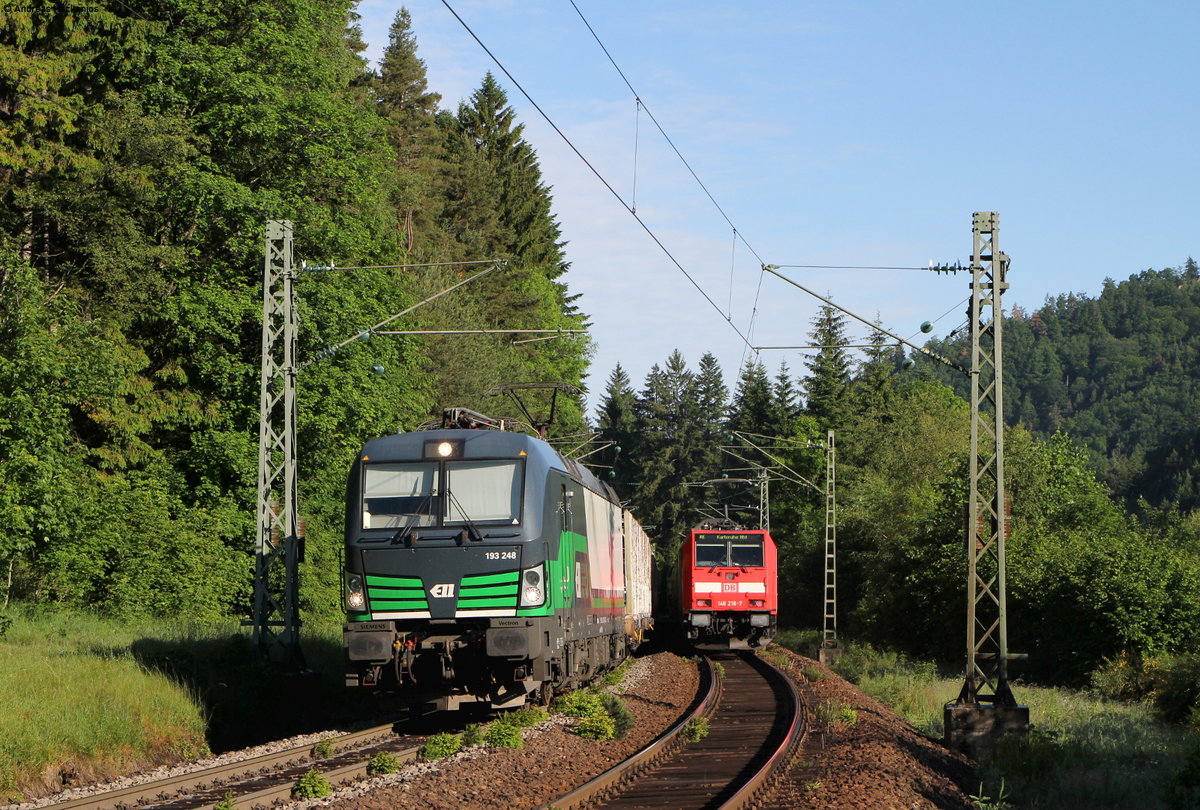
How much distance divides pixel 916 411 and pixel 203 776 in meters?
62.9

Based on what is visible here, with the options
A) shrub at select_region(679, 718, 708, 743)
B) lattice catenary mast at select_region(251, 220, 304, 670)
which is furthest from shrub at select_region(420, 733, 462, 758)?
lattice catenary mast at select_region(251, 220, 304, 670)

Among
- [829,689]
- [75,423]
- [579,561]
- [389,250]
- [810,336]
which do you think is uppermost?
[810,336]

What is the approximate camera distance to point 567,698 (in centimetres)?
1692

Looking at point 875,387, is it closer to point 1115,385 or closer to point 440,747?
point 440,747

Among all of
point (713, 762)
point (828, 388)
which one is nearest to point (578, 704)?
point (713, 762)

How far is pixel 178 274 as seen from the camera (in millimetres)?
28750

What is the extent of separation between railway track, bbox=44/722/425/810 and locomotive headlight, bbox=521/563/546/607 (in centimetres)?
193

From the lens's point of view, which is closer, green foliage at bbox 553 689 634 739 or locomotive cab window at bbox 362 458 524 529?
locomotive cab window at bbox 362 458 524 529

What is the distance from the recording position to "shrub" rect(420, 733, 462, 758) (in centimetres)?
1255

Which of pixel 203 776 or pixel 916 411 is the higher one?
pixel 916 411

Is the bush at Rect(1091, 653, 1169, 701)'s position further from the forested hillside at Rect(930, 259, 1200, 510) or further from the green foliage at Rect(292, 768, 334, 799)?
the forested hillside at Rect(930, 259, 1200, 510)

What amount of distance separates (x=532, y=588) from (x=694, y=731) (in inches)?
121

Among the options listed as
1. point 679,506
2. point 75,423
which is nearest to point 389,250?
point 75,423

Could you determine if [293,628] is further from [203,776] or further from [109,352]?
[109,352]
